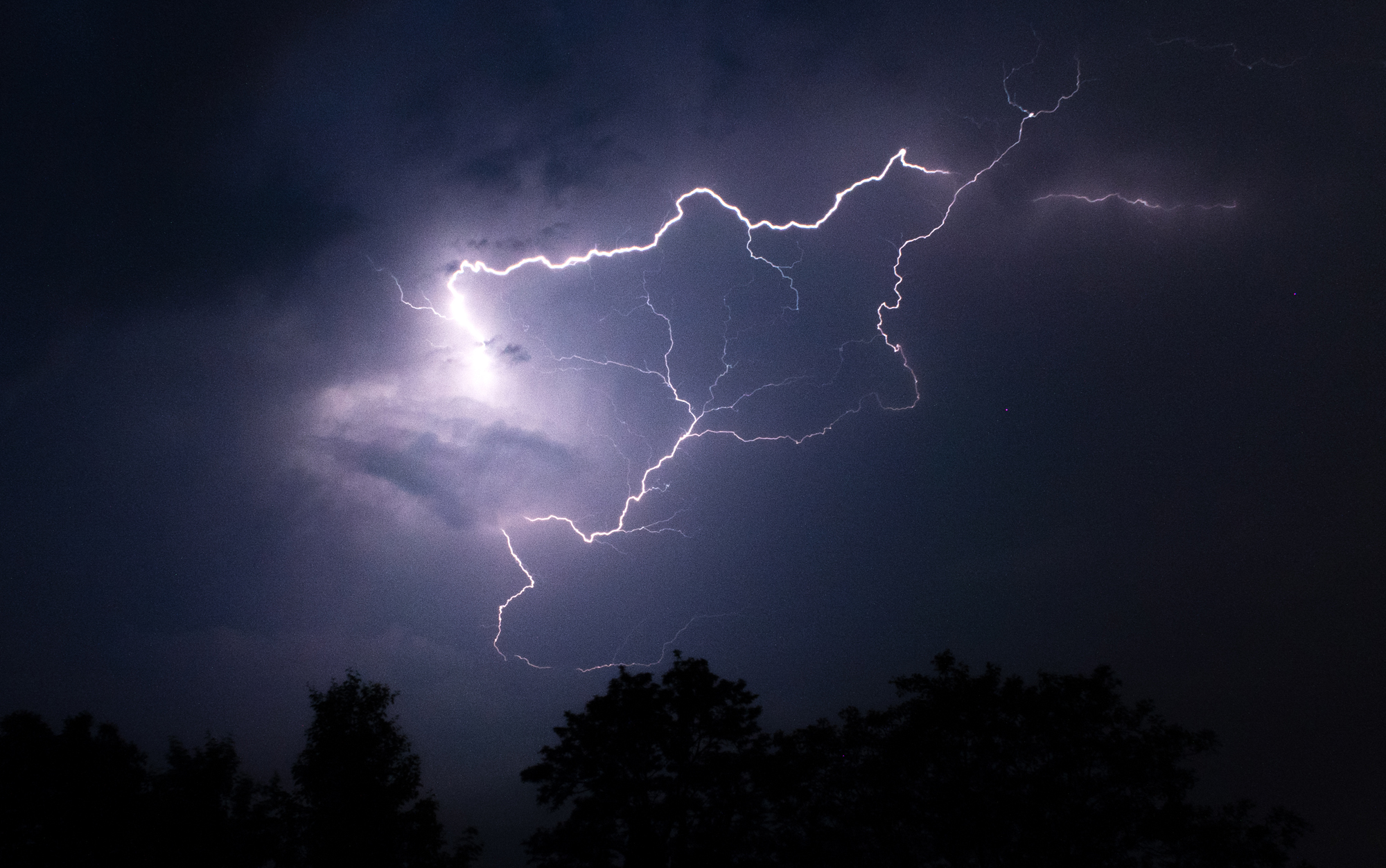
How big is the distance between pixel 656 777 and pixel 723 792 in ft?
5.25

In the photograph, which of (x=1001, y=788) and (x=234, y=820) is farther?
(x=234, y=820)

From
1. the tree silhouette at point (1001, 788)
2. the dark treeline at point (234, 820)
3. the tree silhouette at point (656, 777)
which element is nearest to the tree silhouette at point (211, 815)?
the dark treeline at point (234, 820)

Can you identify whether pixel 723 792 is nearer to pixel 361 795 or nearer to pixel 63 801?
pixel 361 795

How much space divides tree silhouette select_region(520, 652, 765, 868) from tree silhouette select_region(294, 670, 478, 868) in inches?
114

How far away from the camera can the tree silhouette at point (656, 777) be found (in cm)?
1276

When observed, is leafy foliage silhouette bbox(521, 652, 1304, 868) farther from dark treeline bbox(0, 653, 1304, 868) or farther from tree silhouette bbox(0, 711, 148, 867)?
tree silhouette bbox(0, 711, 148, 867)

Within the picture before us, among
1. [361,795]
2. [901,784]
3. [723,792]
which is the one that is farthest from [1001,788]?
[361,795]

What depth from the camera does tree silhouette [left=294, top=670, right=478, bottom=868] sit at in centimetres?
1298

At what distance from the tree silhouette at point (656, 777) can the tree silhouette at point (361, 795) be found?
2.89 m

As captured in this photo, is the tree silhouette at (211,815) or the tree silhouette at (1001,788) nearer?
the tree silhouette at (1001,788)

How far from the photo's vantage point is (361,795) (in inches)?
529

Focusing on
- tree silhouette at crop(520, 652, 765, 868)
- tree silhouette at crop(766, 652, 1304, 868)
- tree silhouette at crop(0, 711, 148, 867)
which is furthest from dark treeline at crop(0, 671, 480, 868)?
tree silhouette at crop(766, 652, 1304, 868)

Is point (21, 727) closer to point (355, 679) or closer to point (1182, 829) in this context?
point (355, 679)

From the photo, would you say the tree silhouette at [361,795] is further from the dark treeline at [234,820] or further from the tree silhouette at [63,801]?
the tree silhouette at [63,801]
